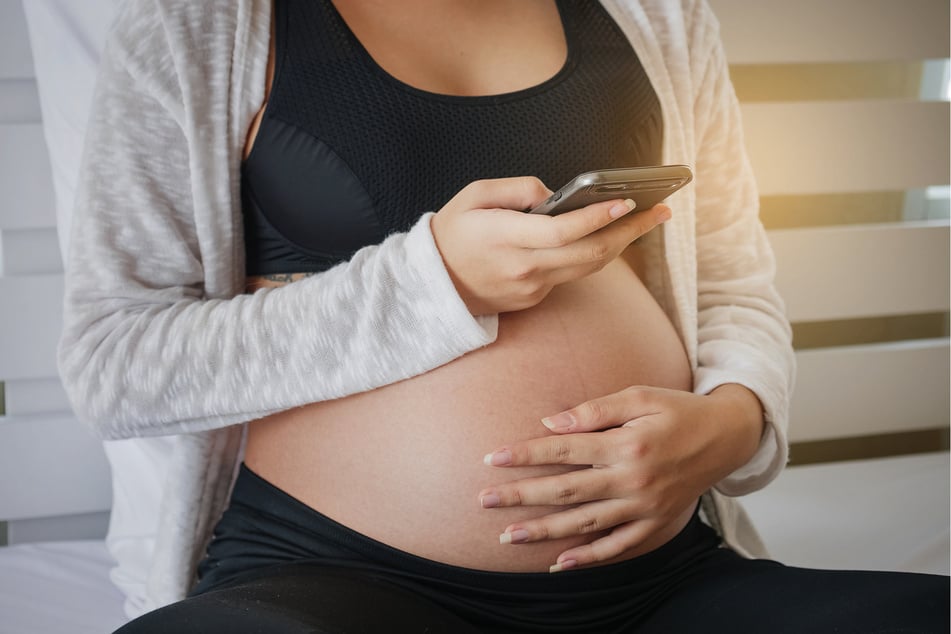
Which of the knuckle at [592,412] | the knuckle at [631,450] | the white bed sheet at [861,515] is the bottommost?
the white bed sheet at [861,515]

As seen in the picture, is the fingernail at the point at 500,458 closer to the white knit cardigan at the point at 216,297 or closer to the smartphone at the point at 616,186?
the white knit cardigan at the point at 216,297

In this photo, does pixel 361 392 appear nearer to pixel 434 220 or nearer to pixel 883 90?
pixel 434 220

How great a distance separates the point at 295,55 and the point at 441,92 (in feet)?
0.52

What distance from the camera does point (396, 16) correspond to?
0.94 meters

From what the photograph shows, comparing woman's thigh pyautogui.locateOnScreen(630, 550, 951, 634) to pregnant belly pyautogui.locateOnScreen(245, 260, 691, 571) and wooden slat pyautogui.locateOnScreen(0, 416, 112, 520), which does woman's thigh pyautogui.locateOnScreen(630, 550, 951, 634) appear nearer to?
pregnant belly pyautogui.locateOnScreen(245, 260, 691, 571)

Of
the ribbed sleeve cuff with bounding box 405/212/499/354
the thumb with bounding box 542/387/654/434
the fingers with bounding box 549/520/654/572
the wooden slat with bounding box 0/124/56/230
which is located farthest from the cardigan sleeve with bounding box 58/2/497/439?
the wooden slat with bounding box 0/124/56/230

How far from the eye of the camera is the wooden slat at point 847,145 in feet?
5.14

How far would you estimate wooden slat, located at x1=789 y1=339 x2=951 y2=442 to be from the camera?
1637 millimetres

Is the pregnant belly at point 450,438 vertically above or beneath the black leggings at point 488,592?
above

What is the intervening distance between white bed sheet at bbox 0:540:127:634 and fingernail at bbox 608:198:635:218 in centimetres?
78

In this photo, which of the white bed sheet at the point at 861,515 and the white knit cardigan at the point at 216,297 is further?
the white bed sheet at the point at 861,515

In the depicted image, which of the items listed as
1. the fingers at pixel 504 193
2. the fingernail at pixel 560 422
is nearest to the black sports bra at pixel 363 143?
the fingers at pixel 504 193

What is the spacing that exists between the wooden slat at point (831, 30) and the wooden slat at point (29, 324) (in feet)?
3.94

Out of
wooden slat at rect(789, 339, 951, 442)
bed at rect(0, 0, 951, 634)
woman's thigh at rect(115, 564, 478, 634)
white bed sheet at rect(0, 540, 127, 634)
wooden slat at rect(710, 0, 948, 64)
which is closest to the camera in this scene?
woman's thigh at rect(115, 564, 478, 634)
